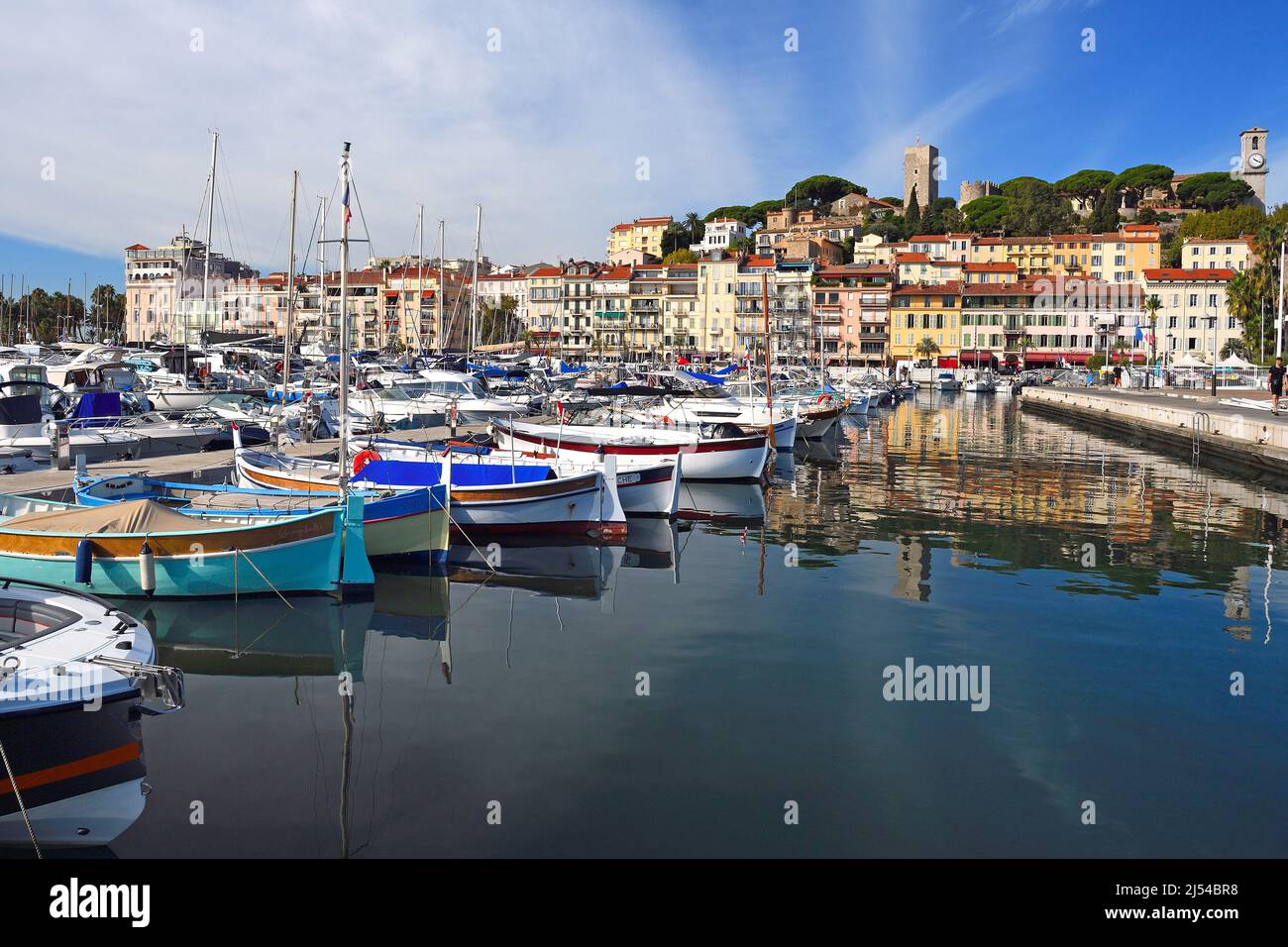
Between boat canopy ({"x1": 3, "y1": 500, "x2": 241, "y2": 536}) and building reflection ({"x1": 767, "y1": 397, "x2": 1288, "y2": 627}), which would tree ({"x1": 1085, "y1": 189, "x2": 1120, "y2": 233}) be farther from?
boat canopy ({"x1": 3, "y1": 500, "x2": 241, "y2": 536})

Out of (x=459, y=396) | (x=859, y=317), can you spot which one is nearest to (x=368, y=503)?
(x=459, y=396)

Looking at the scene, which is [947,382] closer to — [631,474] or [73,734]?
[631,474]

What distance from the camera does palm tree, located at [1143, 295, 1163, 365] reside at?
95.2 metres

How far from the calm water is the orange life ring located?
124 inches

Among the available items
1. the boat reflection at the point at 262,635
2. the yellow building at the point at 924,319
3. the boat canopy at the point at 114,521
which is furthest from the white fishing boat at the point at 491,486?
the yellow building at the point at 924,319

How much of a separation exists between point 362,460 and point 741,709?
10907 mm

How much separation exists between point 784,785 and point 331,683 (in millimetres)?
4920

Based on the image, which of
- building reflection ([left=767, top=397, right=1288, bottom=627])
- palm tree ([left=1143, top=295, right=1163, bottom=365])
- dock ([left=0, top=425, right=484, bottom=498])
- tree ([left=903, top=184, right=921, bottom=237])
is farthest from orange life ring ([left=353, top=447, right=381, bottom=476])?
tree ([left=903, top=184, right=921, bottom=237])

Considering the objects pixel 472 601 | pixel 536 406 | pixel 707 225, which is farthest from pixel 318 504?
pixel 707 225

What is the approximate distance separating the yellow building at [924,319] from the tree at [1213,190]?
57563 mm

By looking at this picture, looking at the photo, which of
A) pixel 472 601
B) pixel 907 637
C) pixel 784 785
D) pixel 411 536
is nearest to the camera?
pixel 784 785

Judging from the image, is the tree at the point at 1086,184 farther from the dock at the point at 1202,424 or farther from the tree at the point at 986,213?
the dock at the point at 1202,424
